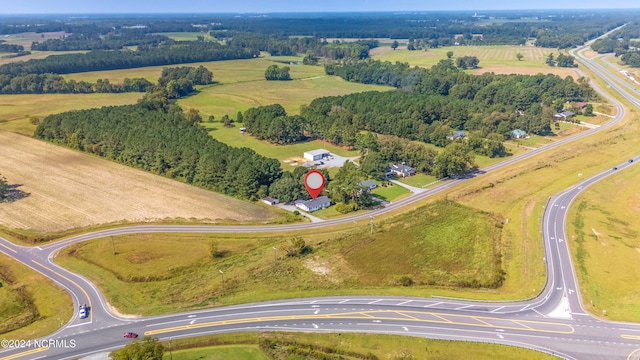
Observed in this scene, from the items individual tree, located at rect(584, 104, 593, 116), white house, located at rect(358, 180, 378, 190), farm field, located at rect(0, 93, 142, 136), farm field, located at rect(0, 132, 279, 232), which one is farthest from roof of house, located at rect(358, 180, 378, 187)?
farm field, located at rect(0, 93, 142, 136)

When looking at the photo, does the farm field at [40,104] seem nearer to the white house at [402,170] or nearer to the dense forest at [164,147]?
the dense forest at [164,147]

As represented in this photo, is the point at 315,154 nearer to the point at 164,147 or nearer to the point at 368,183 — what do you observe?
the point at 368,183

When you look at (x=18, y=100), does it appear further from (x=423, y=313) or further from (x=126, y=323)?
(x=423, y=313)

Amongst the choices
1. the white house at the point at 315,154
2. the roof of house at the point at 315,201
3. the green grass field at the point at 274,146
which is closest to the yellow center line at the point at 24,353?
the roof of house at the point at 315,201

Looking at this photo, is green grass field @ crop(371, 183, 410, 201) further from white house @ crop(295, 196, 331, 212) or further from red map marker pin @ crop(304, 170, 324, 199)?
red map marker pin @ crop(304, 170, 324, 199)

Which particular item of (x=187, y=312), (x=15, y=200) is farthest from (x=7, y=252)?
(x=187, y=312)

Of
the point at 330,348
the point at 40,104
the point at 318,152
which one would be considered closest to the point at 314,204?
the point at 318,152
